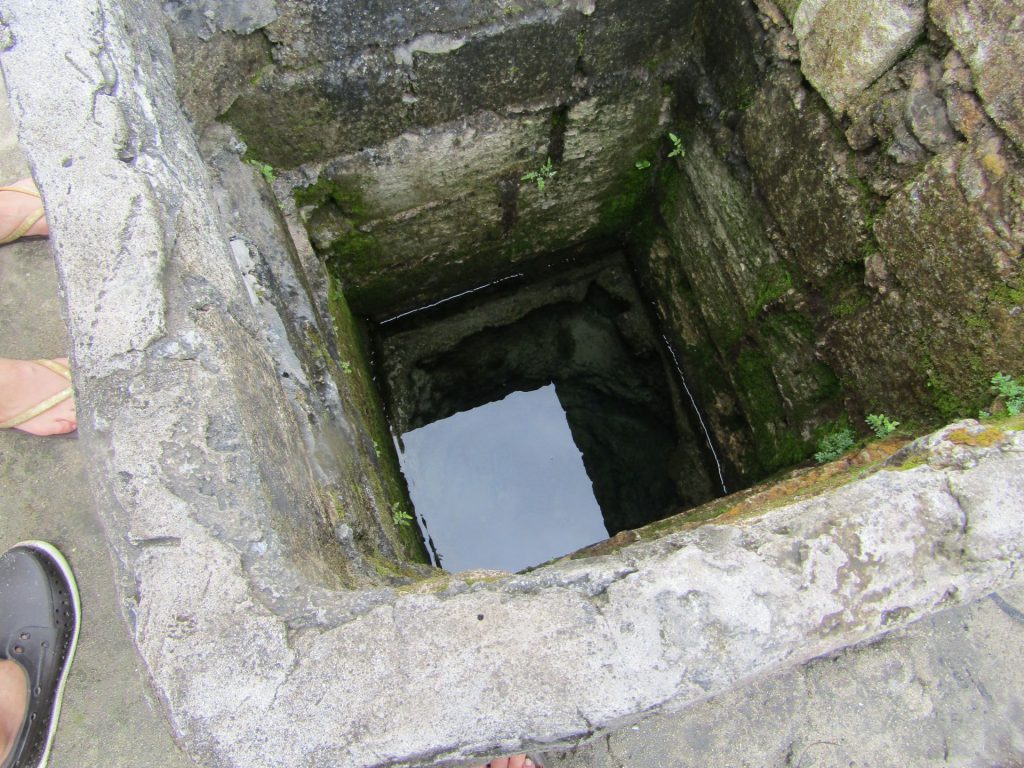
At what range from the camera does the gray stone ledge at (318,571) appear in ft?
3.74

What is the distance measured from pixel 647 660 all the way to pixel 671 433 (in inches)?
106

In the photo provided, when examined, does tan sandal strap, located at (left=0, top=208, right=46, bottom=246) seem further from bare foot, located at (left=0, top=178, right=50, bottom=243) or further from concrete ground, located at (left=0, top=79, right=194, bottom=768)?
concrete ground, located at (left=0, top=79, right=194, bottom=768)

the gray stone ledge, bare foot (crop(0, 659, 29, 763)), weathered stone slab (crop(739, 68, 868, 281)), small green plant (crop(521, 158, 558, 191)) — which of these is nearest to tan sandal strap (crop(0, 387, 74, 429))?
bare foot (crop(0, 659, 29, 763))

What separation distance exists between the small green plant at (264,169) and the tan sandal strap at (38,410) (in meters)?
1.22

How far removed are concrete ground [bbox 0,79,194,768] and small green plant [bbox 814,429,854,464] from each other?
8.11ft

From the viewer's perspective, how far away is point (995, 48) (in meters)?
1.51

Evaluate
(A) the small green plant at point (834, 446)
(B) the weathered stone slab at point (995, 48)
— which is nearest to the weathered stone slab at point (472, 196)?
(B) the weathered stone slab at point (995, 48)

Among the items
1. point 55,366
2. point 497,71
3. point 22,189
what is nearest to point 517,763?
point 497,71

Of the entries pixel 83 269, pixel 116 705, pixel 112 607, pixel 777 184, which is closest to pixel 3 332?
pixel 112 607

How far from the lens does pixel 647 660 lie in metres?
1.16

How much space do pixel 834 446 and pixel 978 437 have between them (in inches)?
34.6

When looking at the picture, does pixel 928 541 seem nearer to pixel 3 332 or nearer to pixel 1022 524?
pixel 1022 524

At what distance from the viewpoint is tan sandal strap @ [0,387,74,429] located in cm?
248

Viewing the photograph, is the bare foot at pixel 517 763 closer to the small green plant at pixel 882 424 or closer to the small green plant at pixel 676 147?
the small green plant at pixel 882 424
